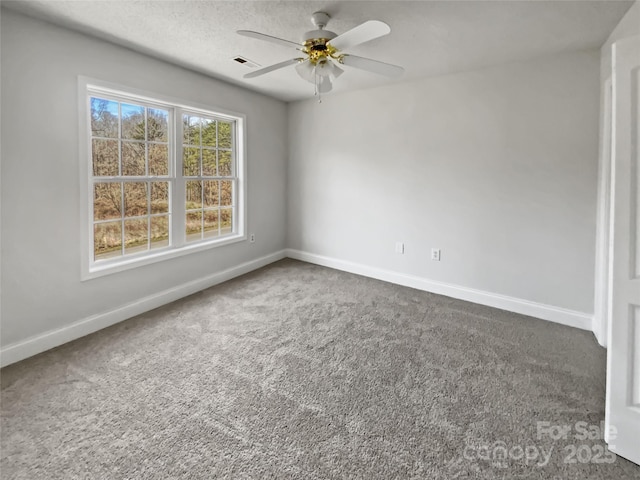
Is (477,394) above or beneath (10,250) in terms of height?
beneath

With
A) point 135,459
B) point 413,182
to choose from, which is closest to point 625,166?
point 413,182

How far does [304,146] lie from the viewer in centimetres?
482

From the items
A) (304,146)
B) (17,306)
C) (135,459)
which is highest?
(304,146)

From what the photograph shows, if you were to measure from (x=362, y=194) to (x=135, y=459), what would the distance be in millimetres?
3565

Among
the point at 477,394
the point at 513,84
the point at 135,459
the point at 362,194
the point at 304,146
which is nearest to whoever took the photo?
the point at 135,459

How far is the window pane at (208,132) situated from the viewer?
12.6ft

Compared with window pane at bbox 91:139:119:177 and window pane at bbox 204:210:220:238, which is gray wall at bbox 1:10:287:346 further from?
window pane at bbox 204:210:220:238

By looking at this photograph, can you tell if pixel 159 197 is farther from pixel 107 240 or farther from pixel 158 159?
pixel 107 240

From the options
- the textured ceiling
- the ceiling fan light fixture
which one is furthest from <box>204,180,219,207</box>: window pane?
the ceiling fan light fixture

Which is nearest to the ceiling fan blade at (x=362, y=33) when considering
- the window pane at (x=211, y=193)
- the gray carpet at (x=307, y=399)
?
the gray carpet at (x=307, y=399)

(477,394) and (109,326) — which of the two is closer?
(477,394)

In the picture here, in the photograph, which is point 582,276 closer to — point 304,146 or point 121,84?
Answer: point 304,146

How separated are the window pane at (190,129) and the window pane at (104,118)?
0.71 meters

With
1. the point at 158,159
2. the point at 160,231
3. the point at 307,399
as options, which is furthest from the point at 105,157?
the point at 307,399
